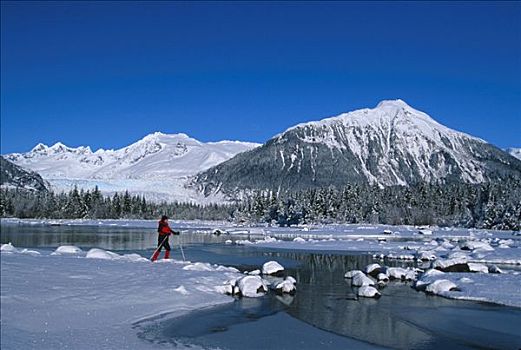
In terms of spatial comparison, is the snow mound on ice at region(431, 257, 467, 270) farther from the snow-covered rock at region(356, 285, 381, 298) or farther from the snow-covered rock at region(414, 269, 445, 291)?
the snow-covered rock at region(356, 285, 381, 298)

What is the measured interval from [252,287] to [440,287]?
9374 millimetres

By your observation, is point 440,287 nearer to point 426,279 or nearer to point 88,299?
point 426,279

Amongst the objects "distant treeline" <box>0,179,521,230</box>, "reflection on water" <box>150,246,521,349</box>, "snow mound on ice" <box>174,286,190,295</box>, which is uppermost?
"distant treeline" <box>0,179,521,230</box>

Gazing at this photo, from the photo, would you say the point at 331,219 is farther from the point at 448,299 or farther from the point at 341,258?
the point at 448,299

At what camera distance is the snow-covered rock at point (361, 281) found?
25.6m

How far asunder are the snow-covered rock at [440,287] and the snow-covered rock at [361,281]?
2.74 m

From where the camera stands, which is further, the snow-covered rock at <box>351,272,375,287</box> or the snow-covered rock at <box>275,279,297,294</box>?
the snow-covered rock at <box>351,272,375,287</box>

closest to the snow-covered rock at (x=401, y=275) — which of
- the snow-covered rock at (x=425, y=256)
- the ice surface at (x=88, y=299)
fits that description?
the ice surface at (x=88, y=299)

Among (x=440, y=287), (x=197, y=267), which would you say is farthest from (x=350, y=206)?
(x=197, y=267)

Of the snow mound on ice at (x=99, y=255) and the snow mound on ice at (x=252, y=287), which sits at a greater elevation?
the snow mound on ice at (x=99, y=255)

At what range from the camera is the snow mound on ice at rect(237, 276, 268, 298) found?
22.5 meters

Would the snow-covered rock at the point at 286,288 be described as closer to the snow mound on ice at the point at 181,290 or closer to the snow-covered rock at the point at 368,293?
the snow-covered rock at the point at 368,293

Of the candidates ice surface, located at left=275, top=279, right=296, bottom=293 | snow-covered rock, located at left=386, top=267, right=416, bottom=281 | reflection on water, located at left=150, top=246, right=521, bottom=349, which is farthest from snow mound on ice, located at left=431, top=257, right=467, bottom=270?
ice surface, located at left=275, top=279, right=296, bottom=293

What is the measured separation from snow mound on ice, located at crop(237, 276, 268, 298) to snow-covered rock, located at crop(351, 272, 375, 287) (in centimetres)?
534
